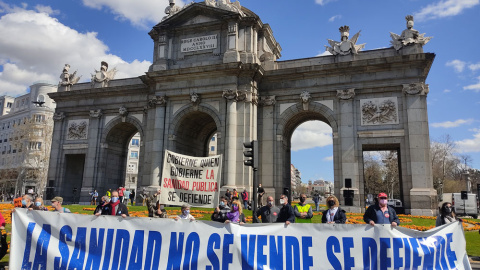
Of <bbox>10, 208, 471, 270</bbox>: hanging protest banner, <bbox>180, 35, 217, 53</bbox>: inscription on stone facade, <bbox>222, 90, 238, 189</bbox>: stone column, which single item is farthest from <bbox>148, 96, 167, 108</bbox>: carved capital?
<bbox>10, 208, 471, 270</bbox>: hanging protest banner

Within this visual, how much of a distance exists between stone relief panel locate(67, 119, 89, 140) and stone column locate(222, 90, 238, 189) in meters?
16.4

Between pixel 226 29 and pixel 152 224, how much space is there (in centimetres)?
A: 2383

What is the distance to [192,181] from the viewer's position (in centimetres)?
1241

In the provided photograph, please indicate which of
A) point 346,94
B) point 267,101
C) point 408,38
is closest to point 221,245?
point 346,94

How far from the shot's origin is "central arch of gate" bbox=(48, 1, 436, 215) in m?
25.5

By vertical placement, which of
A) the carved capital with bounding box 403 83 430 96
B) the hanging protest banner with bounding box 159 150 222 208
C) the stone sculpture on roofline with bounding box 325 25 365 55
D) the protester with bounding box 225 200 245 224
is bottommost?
the protester with bounding box 225 200 245 224

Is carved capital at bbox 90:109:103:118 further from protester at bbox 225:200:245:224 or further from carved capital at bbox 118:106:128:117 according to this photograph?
protester at bbox 225:200:245:224

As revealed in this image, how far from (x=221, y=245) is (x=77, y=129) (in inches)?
1270

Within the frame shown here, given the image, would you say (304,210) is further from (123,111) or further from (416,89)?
(123,111)

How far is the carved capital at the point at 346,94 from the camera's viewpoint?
26734 millimetres

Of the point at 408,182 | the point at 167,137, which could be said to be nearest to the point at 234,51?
the point at 167,137

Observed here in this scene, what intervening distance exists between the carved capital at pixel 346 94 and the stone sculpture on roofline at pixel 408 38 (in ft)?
14.7

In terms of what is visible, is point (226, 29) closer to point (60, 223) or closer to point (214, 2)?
point (214, 2)

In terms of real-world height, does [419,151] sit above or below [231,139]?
below
